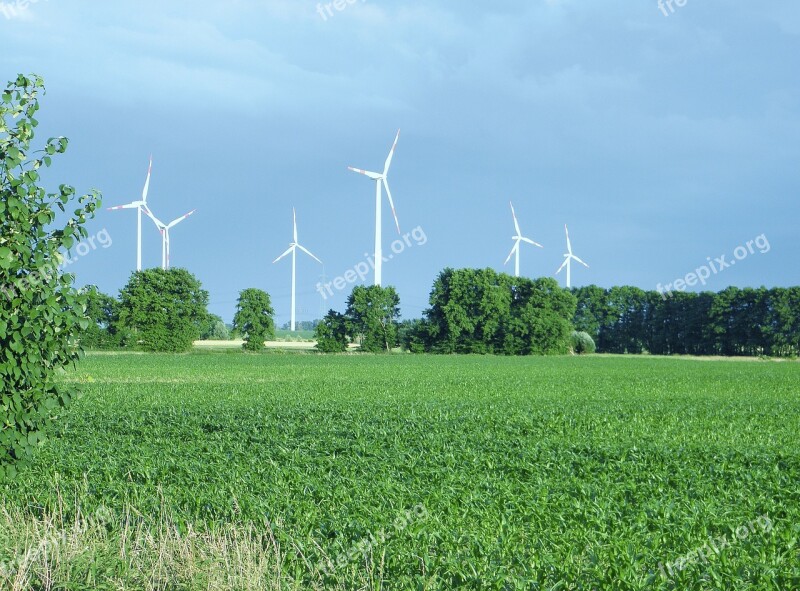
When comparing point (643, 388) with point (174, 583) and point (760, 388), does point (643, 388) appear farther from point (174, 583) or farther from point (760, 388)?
point (174, 583)

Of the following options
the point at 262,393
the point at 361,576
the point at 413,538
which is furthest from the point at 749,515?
the point at 262,393

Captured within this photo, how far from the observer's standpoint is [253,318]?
251 feet

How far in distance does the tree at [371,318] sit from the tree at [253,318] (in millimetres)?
8607

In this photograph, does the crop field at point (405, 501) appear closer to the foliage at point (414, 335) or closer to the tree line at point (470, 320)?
the tree line at point (470, 320)

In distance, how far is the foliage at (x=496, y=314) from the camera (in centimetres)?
8062

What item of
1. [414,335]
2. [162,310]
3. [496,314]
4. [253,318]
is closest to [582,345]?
[496,314]

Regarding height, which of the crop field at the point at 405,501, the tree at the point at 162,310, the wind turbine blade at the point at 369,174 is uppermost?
the wind turbine blade at the point at 369,174

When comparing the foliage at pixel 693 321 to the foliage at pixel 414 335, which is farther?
the foliage at pixel 693 321

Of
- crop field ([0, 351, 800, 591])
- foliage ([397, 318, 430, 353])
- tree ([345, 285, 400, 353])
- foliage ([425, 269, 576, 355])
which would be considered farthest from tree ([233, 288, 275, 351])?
crop field ([0, 351, 800, 591])

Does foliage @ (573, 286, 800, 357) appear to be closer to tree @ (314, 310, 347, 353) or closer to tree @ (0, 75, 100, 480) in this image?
tree @ (314, 310, 347, 353)

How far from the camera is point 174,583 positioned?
23.6 ft

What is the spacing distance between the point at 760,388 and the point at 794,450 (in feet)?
68.7

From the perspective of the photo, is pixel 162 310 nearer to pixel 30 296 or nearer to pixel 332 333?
pixel 332 333

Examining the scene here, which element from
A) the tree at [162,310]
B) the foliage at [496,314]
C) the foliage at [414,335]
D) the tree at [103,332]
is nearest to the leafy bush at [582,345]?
the foliage at [496,314]
